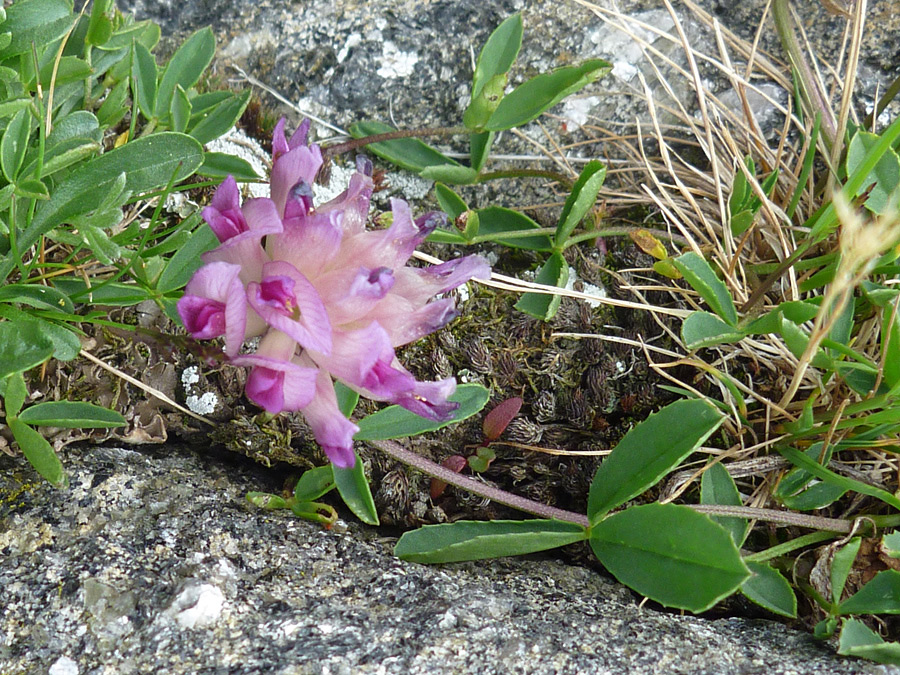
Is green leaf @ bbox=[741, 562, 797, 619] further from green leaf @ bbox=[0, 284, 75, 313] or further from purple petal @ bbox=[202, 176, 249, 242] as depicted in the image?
green leaf @ bbox=[0, 284, 75, 313]

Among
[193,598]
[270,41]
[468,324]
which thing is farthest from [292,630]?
[270,41]

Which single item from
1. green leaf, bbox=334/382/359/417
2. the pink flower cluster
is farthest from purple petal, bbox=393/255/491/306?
green leaf, bbox=334/382/359/417

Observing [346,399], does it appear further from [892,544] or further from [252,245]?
[892,544]

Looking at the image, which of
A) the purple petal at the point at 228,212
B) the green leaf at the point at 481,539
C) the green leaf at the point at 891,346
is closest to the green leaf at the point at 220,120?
the purple petal at the point at 228,212

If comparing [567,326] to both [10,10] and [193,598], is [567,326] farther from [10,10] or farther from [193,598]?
[10,10]

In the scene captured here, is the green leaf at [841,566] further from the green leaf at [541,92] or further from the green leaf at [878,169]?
the green leaf at [541,92]

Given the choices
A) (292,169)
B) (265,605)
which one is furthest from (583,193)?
(265,605)
